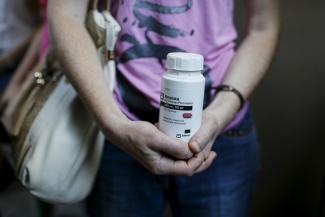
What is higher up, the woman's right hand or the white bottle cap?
the white bottle cap

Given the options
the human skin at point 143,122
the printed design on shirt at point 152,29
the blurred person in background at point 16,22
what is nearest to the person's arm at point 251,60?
the human skin at point 143,122

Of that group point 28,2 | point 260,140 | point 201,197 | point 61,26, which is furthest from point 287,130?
point 28,2

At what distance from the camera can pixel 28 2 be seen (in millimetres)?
1618

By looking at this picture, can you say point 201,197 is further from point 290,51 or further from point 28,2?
point 28,2

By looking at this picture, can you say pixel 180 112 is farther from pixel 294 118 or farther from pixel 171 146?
pixel 294 118

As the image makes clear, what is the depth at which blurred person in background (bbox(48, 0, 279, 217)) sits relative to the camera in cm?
74

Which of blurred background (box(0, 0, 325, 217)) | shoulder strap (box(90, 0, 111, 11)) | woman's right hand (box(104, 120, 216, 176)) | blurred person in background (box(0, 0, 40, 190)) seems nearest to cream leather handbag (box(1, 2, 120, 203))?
shoulder strap (box(90, 0, 111, 11))

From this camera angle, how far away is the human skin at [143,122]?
0.66 meters

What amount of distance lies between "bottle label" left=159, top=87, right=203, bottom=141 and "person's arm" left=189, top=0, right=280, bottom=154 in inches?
3.4

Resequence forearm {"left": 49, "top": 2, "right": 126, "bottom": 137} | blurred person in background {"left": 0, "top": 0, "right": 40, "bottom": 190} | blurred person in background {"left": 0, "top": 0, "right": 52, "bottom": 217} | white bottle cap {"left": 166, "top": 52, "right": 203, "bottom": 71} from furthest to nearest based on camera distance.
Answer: blurred person in background {"left": 0, "top": 0, "right": 40, "bottom": 190} → blurred person in background {"left": 0, "top": 0, "right": 52, "bottom": 217} → forearm {"left": 49, "top": 2, "right": 126, "bottom": 137} → white bottle cap {"left": 166, "top": 52, "right": 203, "bottom": 71}

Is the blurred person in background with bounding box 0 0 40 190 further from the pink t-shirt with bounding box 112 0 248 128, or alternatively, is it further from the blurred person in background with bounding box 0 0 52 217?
the pink t-shirt with bounding box 112 0 248 128

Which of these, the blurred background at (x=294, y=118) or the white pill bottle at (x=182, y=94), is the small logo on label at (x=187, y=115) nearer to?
the white pill bottle at (x=182, y=94)

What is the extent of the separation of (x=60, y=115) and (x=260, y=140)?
79cm

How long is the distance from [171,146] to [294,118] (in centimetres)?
83
